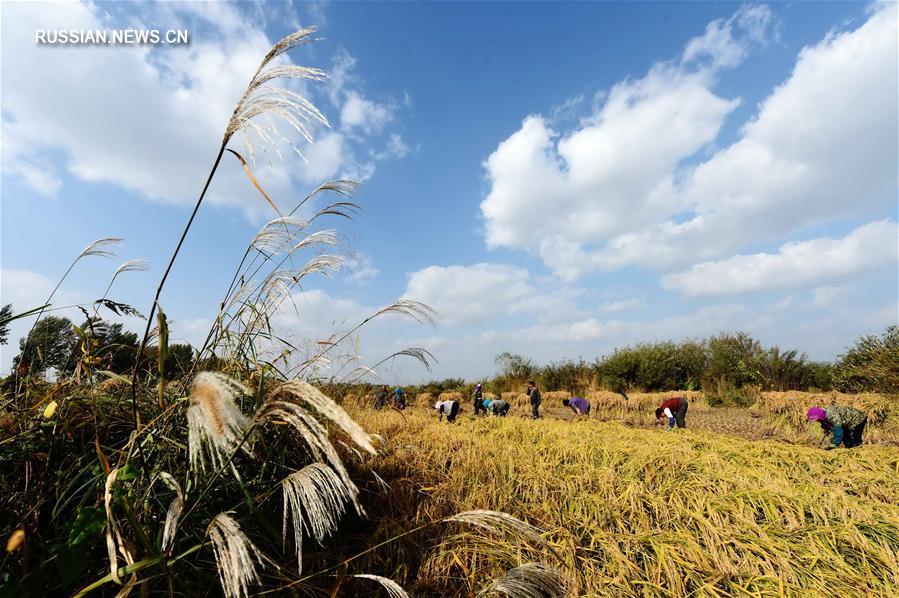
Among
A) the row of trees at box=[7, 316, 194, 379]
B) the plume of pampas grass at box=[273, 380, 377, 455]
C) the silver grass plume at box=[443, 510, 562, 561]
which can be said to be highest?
the row of trees at box=[7, 316, 194, 379]

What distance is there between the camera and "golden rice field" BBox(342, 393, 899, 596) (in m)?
1.99

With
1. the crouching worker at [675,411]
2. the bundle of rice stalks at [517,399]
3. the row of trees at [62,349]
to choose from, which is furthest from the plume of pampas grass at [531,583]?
the bundle of rice stalks at [517,399]

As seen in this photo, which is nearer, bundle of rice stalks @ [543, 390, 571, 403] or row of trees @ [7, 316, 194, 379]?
row of trees @ [7, 316, 194, 379]

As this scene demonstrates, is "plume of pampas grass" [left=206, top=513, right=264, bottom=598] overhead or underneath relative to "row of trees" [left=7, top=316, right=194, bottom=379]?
underneath

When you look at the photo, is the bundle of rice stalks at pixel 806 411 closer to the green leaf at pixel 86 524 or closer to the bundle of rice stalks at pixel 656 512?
the bundle of rice stalks at pixel 656 512

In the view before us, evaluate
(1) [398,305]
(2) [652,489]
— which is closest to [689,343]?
(2) [652,489]

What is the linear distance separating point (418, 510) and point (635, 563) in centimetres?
125

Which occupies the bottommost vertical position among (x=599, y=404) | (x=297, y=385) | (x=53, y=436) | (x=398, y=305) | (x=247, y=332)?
(x=599, y=404)

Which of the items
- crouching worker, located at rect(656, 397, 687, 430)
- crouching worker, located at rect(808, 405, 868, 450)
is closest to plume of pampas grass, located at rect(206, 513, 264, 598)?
crouching worker, located at rect(808, 405, 868, 450)

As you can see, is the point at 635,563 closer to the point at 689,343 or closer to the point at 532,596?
the point at 532,596

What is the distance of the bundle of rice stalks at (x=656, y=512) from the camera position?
78.6 inches

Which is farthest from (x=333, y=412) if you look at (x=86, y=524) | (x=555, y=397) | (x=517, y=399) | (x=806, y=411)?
(x=555, y=397)

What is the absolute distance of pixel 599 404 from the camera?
556 inches

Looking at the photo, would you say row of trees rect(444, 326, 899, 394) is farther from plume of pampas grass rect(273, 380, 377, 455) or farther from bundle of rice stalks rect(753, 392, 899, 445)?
plume of pampas grass rect(273, 380, 377, 455)
